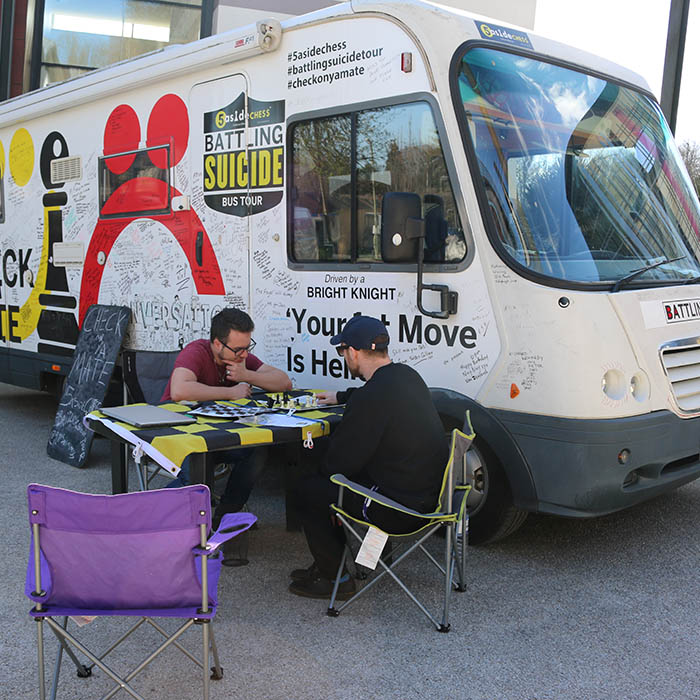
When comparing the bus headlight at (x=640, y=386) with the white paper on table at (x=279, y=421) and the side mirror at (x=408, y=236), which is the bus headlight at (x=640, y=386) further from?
the white paper on table at (x=279, y=421)

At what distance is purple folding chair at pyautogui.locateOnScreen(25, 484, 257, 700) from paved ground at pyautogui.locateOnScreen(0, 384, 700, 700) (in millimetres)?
584

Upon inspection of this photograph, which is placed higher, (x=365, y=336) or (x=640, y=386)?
(x=365, y=336)

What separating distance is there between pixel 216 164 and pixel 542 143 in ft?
7.18

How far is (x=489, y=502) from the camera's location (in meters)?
4.50

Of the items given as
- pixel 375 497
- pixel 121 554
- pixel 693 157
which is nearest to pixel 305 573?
pixel 375 497

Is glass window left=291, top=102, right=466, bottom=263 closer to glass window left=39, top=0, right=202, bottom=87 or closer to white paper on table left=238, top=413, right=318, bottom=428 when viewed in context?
white paper on table left=238, top=413, right=318, bottom=428

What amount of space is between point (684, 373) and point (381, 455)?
179 cm

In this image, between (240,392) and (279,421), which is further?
(240,392)

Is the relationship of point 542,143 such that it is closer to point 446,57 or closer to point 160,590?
point 446,57

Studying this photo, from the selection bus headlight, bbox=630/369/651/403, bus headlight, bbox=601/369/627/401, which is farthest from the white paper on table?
bus headlight, bbox=630/369/651/403

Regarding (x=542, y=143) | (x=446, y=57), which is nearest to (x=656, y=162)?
(x=542, y=143)

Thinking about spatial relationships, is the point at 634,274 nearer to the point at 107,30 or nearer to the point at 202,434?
the point at 202,434

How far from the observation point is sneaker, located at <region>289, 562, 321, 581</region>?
407cm

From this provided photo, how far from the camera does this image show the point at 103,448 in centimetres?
702
